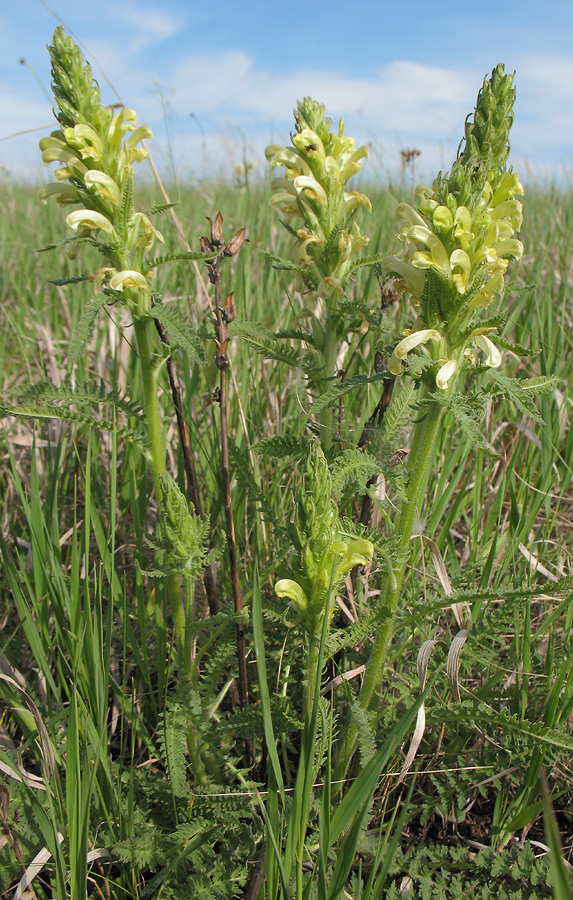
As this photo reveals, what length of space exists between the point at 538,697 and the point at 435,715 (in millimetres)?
481

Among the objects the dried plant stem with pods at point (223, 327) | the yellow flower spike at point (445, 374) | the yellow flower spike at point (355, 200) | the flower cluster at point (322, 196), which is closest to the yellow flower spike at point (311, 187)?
the flower cluster at point (322, 196)

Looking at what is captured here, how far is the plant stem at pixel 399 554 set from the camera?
59.5 inches

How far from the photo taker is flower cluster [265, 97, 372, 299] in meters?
1.74

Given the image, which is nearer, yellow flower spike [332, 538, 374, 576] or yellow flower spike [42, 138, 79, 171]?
yellow flower spike [332, 538, 374, 576]

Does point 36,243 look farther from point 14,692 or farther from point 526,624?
point 526,624

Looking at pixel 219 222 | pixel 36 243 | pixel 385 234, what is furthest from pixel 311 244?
pixel 36 243

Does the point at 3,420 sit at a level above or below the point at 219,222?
below

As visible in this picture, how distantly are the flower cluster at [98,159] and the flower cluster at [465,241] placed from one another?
76cm

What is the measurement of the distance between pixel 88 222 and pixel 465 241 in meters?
1.04

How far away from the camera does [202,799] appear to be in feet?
5.59

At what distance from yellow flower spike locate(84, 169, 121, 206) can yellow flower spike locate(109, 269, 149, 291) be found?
0.20 meters

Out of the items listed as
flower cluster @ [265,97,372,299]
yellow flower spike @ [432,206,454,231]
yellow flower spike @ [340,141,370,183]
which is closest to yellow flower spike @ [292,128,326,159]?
flower cluster @ [265,97,372,299]

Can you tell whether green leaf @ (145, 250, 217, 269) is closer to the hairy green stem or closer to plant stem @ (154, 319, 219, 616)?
plant stem @ (154, 319, 219, 616)

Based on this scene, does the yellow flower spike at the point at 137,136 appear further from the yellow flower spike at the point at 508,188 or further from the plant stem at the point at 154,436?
the yellow flower spike at the point at 508,188
